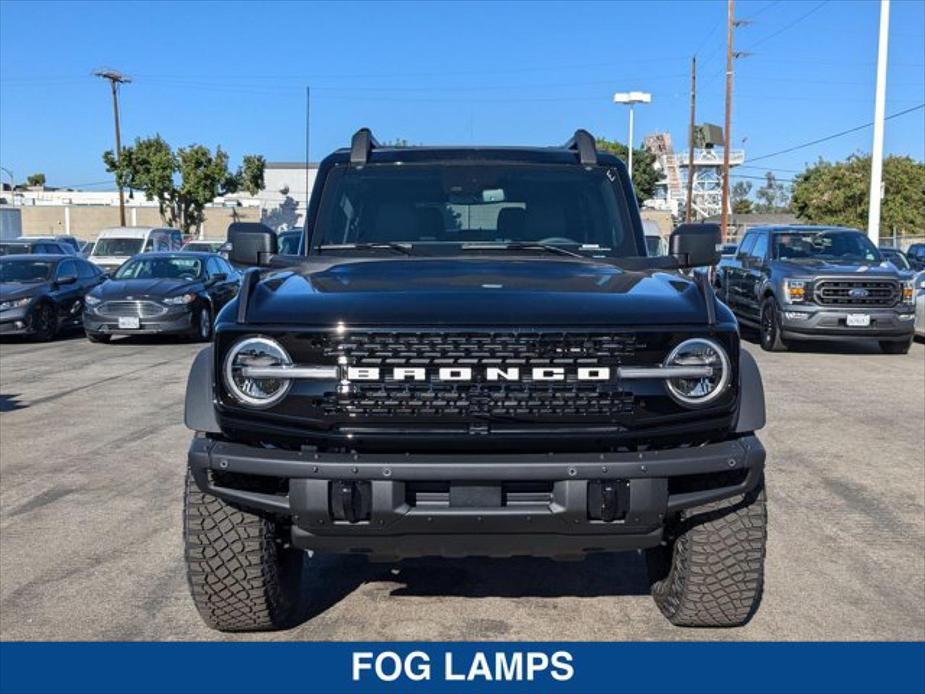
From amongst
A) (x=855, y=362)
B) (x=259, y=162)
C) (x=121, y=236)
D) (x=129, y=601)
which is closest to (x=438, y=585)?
(x=129, y=601)

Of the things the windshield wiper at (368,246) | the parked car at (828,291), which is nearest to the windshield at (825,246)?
the parked car at (828,291)

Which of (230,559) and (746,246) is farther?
(746,246)

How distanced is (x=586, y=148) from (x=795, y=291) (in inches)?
368

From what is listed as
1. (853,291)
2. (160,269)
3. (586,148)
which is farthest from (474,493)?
(160,269)

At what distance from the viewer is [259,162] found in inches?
2359

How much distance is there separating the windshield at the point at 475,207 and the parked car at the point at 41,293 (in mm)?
12459

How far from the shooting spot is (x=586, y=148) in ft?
16.2

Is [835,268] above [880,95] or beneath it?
beneath

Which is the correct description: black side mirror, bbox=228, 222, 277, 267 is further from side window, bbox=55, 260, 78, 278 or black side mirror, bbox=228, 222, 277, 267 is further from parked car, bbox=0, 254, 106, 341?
side window, bbox=55, 260, 78, 278

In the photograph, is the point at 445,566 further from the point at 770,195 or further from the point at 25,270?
the point at 770,195

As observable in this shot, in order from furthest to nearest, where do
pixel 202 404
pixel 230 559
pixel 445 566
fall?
pixel 445 566 < pixel 230 559 < pixel 202 404

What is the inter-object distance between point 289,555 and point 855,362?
36.3 feet

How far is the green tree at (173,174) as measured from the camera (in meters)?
53.5

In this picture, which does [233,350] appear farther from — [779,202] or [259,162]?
[779,202]
